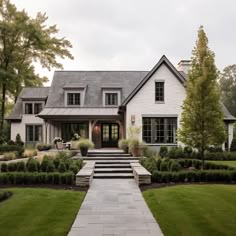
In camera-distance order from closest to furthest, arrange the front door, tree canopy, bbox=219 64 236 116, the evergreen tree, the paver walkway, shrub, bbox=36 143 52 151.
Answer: the paver walkway
the evergreen tree
shrub, bbox=36 143 52 151
the front door
tree canopy, bbox=219 64 236 116

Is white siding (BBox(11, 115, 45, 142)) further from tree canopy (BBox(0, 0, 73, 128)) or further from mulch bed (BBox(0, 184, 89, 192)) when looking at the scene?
mulch bed (BBox(0, 184, 89, 192))

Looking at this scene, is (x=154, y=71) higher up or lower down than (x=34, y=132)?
higher up

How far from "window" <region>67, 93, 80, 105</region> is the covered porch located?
1.19m

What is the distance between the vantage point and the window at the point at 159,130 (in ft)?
75.0

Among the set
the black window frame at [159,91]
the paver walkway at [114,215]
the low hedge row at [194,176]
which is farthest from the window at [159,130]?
the paver walkway at [114,215]

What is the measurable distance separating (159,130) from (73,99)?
939 cm

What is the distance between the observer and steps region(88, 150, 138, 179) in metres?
14.1

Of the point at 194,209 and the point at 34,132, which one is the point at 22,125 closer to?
the point at 34,132

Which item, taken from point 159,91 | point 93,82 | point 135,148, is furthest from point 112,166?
point 93,82

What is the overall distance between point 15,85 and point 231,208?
1275 inches

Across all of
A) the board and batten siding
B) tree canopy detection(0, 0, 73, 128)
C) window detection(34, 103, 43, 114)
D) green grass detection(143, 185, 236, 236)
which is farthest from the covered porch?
green grass detection(143, 185, 236, 236)

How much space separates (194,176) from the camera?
12641mm

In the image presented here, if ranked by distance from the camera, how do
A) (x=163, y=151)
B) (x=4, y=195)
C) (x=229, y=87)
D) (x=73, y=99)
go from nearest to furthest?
(x=4, y=195) → (x=163, y=151) → (x=73, y=99) → (x=229, y=87)

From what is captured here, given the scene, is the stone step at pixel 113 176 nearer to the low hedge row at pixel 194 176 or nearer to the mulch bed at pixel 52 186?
the low hedge row at pixel 194 176
